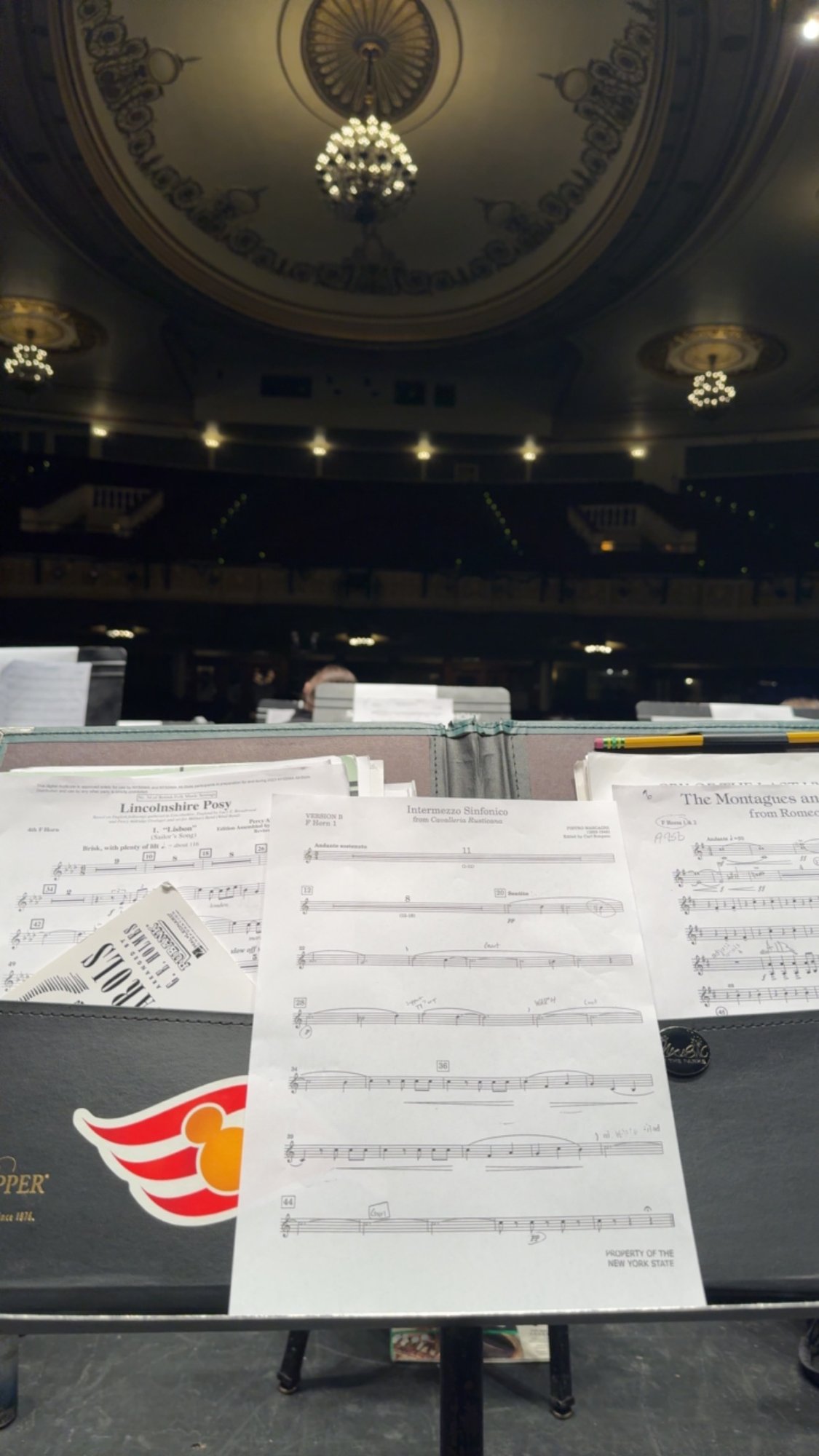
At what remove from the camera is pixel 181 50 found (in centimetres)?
580

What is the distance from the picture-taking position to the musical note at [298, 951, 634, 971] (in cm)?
70

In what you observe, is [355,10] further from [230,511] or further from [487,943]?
[487,943]

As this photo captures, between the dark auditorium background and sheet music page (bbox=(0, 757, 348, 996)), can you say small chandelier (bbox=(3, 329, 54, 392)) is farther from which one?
sheet music page (bbox=(0, 757, 348, 996))

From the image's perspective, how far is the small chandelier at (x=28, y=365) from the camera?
6988 mm

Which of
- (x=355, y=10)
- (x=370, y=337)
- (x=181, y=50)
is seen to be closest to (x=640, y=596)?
(x=370, y=337)

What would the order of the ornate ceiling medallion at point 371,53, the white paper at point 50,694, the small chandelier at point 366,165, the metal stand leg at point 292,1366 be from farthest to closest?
the ornate ceiling medallion at point 371,53 → the small chandelier at point 366,165 → the white paper at point 50,694 → the metal stand leg at point 292,1366

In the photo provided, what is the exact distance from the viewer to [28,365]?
7.04m

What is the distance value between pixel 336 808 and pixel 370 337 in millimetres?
7513

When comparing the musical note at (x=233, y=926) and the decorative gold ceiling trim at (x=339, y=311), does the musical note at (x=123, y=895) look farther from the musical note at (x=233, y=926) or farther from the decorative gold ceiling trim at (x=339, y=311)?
the decorative gold ceiling trim at (x=339, y=311)

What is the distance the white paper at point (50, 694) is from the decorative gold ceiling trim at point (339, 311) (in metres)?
5.82

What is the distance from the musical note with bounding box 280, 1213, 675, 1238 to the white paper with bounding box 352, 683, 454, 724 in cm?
192

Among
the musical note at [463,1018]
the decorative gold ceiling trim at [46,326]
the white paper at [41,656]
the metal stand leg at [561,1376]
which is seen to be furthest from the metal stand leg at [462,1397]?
the decorative gold ceiling trim at [46,326]

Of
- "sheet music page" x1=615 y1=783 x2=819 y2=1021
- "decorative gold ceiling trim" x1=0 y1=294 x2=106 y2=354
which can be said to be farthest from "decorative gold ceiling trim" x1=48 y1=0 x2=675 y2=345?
"sheet music page" x1=615 y1=783 x2=819 y2=1021

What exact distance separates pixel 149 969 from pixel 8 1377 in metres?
1.13
